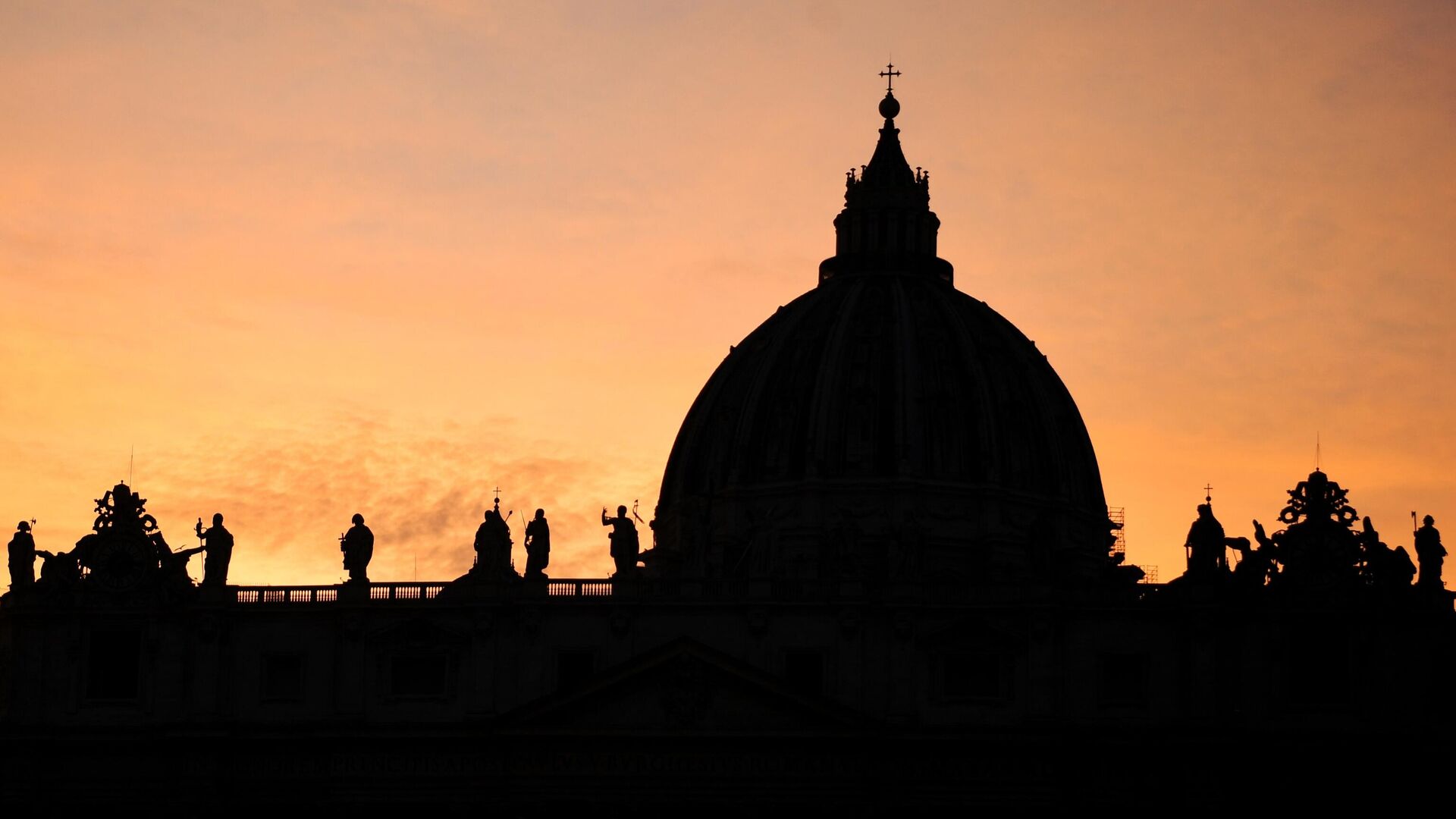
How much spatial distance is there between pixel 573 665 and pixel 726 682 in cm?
512

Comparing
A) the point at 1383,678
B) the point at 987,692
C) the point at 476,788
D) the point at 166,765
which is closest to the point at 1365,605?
the point at 1383,678

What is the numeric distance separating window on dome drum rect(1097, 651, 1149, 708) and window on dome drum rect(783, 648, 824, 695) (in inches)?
340

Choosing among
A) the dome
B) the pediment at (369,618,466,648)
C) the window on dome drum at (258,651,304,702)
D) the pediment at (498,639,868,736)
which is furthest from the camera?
the dome

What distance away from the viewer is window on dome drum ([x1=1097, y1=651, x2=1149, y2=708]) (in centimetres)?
10581

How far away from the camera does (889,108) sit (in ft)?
482

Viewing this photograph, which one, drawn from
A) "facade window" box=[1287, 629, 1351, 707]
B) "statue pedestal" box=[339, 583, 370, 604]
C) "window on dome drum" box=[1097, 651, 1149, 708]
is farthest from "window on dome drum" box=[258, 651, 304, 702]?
"facade window" box=[1287, 629, 1351, 707]

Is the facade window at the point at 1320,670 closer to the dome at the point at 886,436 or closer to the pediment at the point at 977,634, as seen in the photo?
the pediment at the point at 977,634

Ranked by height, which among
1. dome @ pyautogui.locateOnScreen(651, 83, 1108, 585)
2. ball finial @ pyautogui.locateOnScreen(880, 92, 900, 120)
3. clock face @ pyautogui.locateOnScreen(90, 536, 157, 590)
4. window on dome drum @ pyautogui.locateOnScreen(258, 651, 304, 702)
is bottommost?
window on dome drum @ pyautogui.locateOnScreen(258, 651, 304, 702)

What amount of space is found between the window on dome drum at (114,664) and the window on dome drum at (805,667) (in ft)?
67.2

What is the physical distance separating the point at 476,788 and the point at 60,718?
13.4m

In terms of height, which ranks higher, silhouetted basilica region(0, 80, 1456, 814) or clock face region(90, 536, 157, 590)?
clock face region(90, 536, 157, 590)

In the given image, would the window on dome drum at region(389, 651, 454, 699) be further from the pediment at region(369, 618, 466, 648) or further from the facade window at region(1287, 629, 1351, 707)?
the facade window at region(1287, 629, 1351, 707)

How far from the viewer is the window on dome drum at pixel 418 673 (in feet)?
352

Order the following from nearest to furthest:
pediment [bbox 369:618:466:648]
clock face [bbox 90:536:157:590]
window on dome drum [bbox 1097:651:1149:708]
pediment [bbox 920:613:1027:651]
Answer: window on dome drum [bbox 1097:651:1149:708] < pediment [bbox 920:613:1027:651] < pediment [bbox 369:618:466:648] < clock face [bbox 90:536:157:590]
